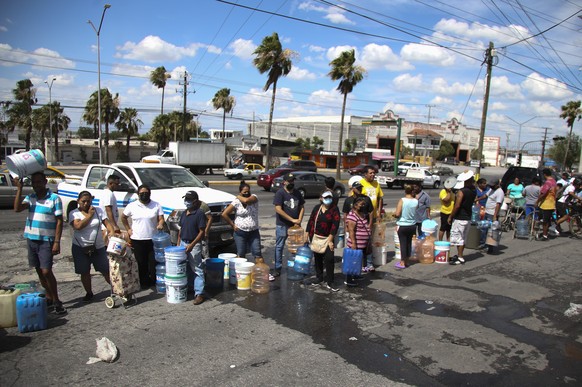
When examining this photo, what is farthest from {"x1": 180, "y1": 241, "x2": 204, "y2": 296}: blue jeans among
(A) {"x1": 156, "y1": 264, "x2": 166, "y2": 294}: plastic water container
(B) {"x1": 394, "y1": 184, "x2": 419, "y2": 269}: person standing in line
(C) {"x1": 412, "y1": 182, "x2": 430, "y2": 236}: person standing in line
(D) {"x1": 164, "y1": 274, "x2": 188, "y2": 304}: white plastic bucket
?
(C) {"x1": 412, "y1": 182, "x2": 430, "y2": 236}: person standing in line

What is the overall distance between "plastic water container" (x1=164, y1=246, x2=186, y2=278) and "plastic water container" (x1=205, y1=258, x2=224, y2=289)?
0.76m

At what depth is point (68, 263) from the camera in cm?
798

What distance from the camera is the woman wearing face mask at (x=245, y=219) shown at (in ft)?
22.1

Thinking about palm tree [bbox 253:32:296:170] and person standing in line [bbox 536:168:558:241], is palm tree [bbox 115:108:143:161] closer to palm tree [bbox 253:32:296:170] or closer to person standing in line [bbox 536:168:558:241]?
palm tree [bbox 253:32:296:170]

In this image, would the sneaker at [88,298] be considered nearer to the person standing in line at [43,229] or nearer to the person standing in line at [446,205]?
the person standing in line at [43,229]

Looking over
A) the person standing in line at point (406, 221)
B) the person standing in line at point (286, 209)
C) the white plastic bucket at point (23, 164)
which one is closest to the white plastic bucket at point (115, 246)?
the white plastic bucket at point (23, 164)

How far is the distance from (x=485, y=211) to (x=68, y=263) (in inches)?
400

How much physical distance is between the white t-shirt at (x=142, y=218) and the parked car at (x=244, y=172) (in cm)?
3036

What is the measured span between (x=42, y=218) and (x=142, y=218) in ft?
4.18

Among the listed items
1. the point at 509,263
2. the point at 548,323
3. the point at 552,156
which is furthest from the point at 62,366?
the point at 552,156

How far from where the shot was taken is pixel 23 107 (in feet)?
169

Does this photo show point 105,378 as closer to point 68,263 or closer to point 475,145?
point 68,263

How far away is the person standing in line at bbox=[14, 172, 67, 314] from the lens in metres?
5.22

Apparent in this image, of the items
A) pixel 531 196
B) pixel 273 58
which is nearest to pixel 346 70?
pixel 273 58
